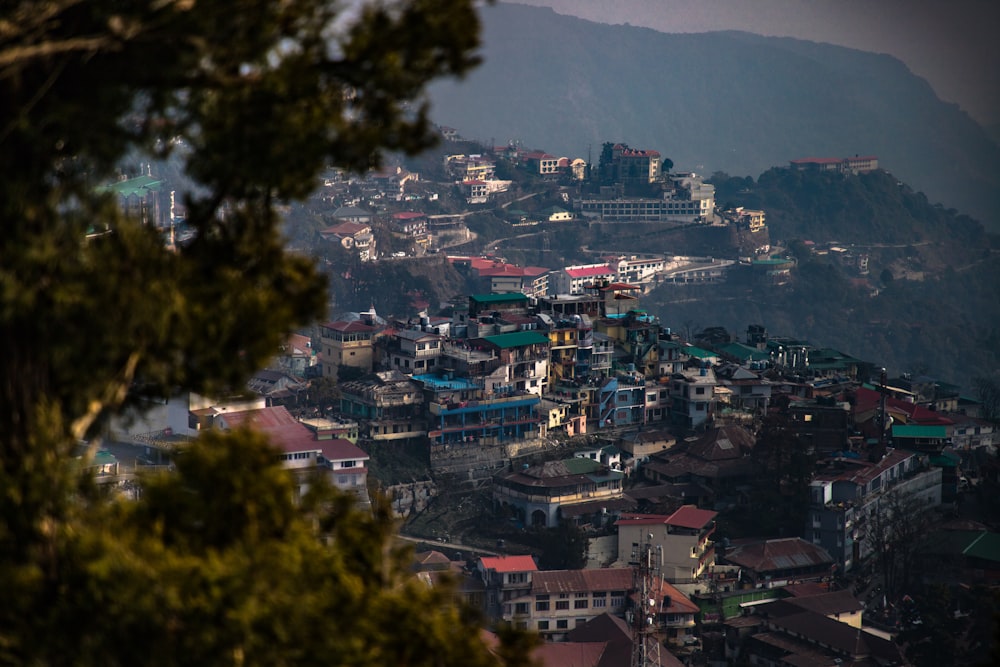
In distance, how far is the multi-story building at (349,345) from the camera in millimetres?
22297

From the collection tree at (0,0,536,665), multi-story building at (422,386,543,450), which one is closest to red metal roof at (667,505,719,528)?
multi-story building at (422,386,543,450)

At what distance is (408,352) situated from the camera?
21.5m

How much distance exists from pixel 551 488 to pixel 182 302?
16.3 metres

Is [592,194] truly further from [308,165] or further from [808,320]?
[308,165]

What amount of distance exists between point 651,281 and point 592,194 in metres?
5.23

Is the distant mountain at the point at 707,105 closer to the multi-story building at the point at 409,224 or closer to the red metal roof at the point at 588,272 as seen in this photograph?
the multi-story building at the point at 409,224

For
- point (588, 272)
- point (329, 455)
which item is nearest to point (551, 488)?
point (329, 455)

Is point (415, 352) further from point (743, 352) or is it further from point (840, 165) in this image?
point (840, 165)

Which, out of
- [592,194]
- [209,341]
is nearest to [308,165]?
[209,341]

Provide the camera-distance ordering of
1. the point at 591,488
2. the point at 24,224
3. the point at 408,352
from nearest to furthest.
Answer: the point at 24,224
the point at 591,488
the point at 408,352

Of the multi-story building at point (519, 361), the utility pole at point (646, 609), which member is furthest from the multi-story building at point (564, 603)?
the multi-story building at point (519, 361)

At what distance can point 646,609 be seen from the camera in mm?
14102

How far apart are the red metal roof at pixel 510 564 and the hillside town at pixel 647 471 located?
49 millimetres

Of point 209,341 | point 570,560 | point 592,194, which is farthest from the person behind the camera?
point 592,194
